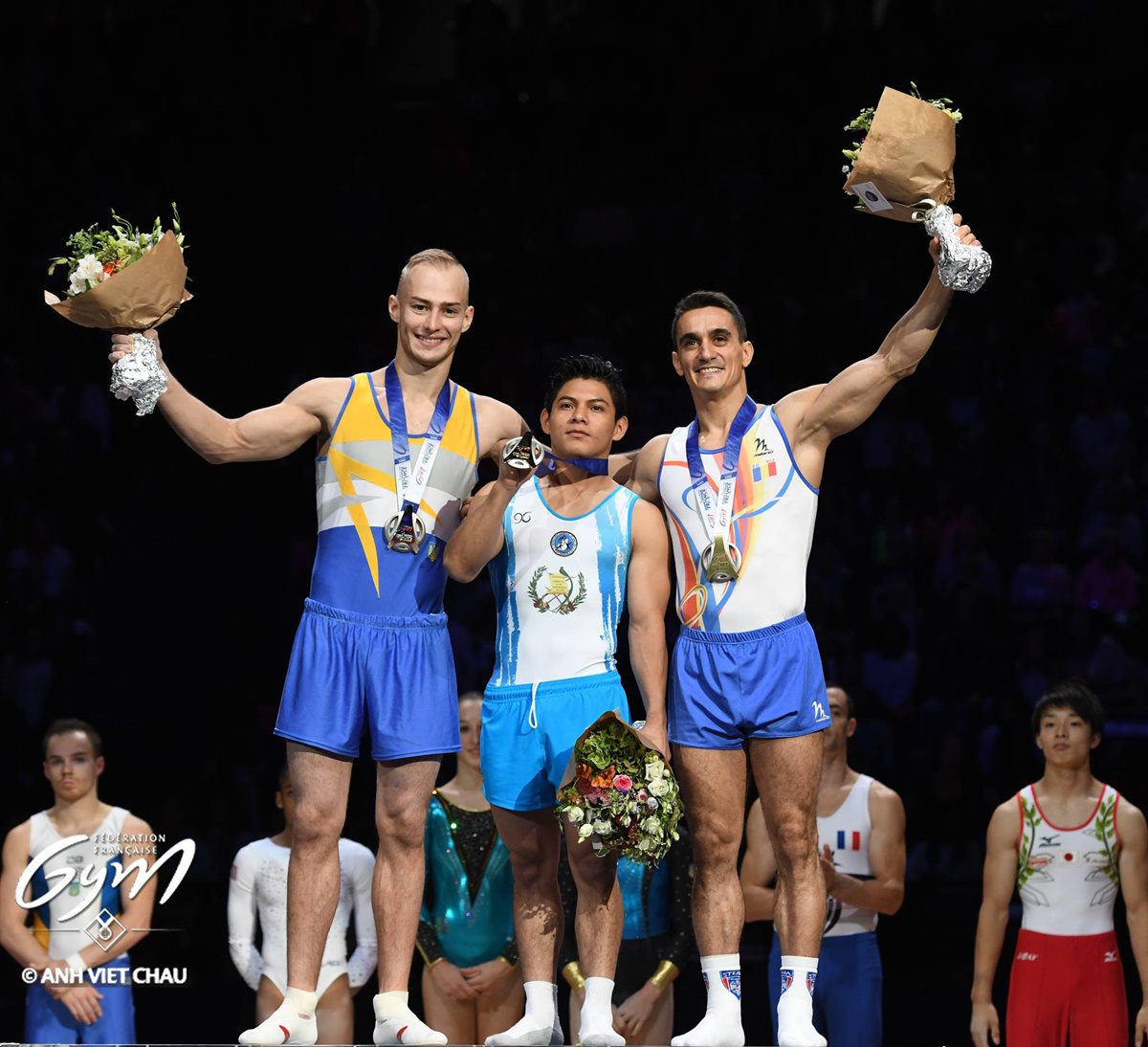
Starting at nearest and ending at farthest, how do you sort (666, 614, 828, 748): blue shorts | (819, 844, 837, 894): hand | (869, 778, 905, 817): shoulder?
(666, 614, 828, 748): blue shorts → (819, 844, 837, 894): hand → (869, 778, 905, 817): shoulder

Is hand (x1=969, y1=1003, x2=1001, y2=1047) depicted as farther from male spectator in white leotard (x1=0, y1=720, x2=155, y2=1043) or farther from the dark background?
male spectator in white leotard (x1=0, y1=720, x2=155, y2=1043)

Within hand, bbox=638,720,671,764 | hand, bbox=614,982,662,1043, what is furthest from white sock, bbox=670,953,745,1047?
hand, bbox=614,982,662,1043

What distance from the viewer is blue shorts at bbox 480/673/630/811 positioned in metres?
4.91

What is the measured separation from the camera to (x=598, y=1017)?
4.82 m

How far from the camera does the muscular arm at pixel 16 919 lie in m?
7.12

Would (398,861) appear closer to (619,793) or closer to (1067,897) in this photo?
(619,793)

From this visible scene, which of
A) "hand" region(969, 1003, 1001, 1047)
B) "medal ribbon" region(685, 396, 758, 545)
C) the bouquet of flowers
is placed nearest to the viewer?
the bouquet of flowers

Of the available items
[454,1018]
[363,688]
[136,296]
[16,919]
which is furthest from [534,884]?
[16,919]

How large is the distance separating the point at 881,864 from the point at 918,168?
3335mm

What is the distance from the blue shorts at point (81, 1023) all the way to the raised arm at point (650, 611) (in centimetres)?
330

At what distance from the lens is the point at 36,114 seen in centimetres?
1205

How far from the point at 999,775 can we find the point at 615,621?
14.1 feet

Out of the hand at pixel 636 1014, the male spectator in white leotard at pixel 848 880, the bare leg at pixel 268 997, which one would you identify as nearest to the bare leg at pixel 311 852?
the hand at pixel 636 1014

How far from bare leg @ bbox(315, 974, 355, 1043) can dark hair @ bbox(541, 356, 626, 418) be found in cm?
289
